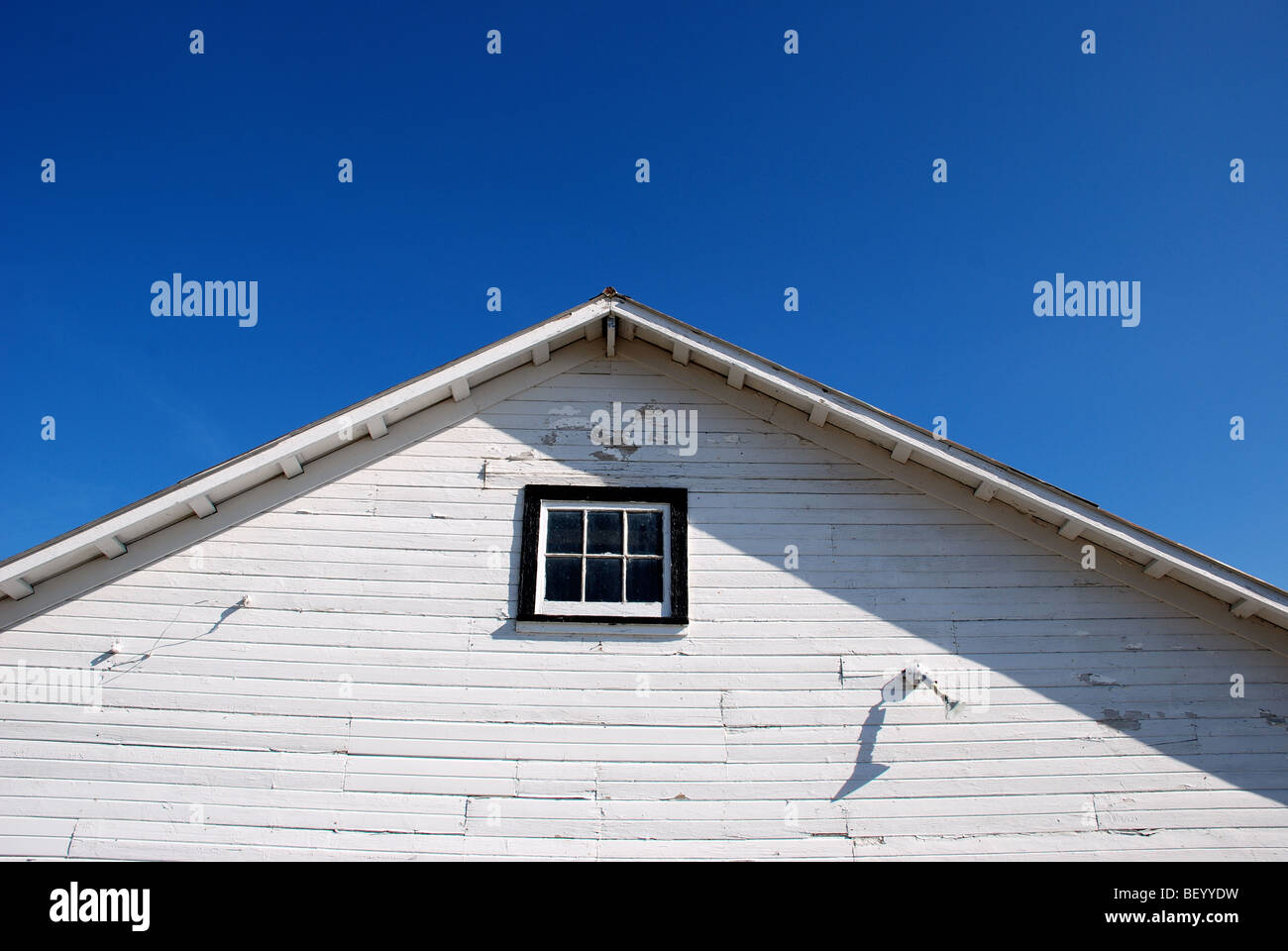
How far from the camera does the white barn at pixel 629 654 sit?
273 inches

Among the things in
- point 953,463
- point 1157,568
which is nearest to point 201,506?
point 953,463

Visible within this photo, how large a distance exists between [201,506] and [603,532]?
3.67 m

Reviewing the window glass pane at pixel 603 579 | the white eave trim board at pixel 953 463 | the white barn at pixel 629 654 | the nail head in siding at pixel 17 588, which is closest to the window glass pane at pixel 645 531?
the white barn at pixel 629 654

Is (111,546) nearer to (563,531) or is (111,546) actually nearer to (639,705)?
(563,531)

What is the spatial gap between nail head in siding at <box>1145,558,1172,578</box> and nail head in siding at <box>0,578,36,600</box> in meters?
9.91

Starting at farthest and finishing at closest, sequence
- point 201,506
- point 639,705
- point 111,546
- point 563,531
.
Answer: point 563,531 → point 201,506 → point 111,546 → point 639,705

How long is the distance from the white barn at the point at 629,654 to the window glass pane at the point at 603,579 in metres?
0.03

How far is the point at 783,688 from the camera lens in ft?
24.0

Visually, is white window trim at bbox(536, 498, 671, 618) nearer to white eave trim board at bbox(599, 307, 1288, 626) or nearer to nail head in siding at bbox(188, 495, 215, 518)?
white eave trim board at bbox(599, 307, 1288, 626)

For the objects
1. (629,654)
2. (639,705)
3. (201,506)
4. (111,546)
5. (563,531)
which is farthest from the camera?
(563,531)

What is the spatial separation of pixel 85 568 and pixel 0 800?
195cm

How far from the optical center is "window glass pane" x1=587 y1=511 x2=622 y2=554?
308 inches

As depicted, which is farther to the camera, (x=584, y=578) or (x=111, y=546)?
(x=584, y=578)

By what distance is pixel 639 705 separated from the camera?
23.7 ft
